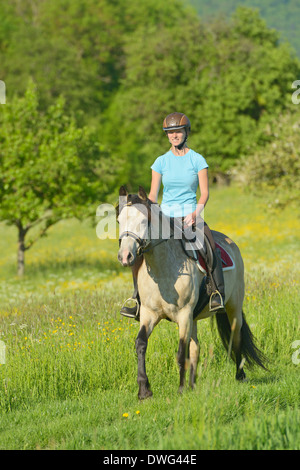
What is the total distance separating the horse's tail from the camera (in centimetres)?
842

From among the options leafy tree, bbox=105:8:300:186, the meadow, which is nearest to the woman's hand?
the meadow

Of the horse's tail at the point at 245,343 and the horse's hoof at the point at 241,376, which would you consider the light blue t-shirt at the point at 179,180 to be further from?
the horse's hoof at the point at 241,376

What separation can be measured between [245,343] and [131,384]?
1.79 m

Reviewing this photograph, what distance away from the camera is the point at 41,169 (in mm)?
26094

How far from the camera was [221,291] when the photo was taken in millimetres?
7418

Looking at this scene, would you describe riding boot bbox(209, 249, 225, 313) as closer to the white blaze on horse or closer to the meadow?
the white blaze on horse

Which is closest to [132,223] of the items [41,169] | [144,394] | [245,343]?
[144,394]

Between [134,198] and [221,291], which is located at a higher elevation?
[134,198]

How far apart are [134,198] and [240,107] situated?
4589cm

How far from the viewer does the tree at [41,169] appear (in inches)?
1004

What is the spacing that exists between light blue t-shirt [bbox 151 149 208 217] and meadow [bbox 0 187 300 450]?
5.78 feet

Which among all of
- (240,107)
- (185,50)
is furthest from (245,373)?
(185,50)

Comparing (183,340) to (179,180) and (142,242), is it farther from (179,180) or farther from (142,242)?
(179,180)
